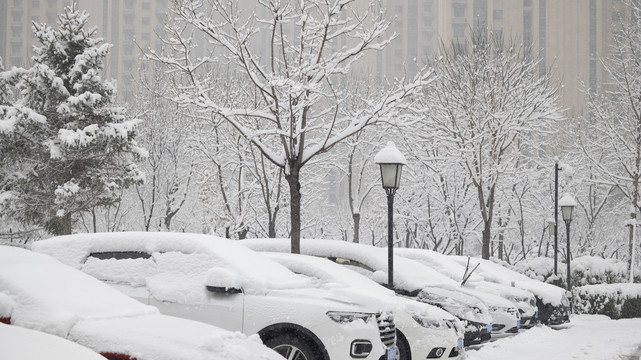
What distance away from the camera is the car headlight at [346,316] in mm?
7082

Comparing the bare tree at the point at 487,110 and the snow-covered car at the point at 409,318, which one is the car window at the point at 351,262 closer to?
the snow-covered car at the point at 409,318

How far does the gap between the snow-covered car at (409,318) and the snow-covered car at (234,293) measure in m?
0.56

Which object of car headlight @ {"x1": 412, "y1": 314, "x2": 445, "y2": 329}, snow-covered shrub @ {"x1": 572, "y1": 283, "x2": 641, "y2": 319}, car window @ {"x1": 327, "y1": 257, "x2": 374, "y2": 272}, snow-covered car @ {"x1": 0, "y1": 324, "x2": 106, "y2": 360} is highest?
snow-covered car @ {"x1": 0, "y1": 324, "x2": 106, "y2": 360}

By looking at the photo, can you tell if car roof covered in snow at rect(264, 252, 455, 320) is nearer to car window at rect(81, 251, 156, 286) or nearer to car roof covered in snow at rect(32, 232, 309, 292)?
car roof covered in snow at rect(32, 232, 309, 292)

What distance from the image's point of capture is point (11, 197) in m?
23.1

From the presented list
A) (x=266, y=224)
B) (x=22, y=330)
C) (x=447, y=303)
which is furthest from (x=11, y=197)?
(x=22, y=330)

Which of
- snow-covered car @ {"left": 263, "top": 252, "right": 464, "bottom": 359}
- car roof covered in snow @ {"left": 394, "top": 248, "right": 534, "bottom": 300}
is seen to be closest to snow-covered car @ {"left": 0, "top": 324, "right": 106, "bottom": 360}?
snow-covered car @ {"left": 263, "top": 252, "right": 464, "bottom": 359}

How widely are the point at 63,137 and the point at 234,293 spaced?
17.8 meters

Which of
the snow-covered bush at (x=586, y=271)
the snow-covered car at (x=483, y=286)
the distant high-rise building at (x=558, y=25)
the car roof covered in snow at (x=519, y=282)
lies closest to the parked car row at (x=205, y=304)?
the snow-covered car at (x=483, y=286)

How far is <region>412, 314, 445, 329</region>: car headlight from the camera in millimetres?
8438

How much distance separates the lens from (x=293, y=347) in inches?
272

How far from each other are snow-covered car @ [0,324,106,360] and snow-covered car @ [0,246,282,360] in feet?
3.38

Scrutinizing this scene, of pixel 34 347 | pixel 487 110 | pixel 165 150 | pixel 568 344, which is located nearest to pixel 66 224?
pixel 165 150

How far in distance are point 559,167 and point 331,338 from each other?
17.8 m
